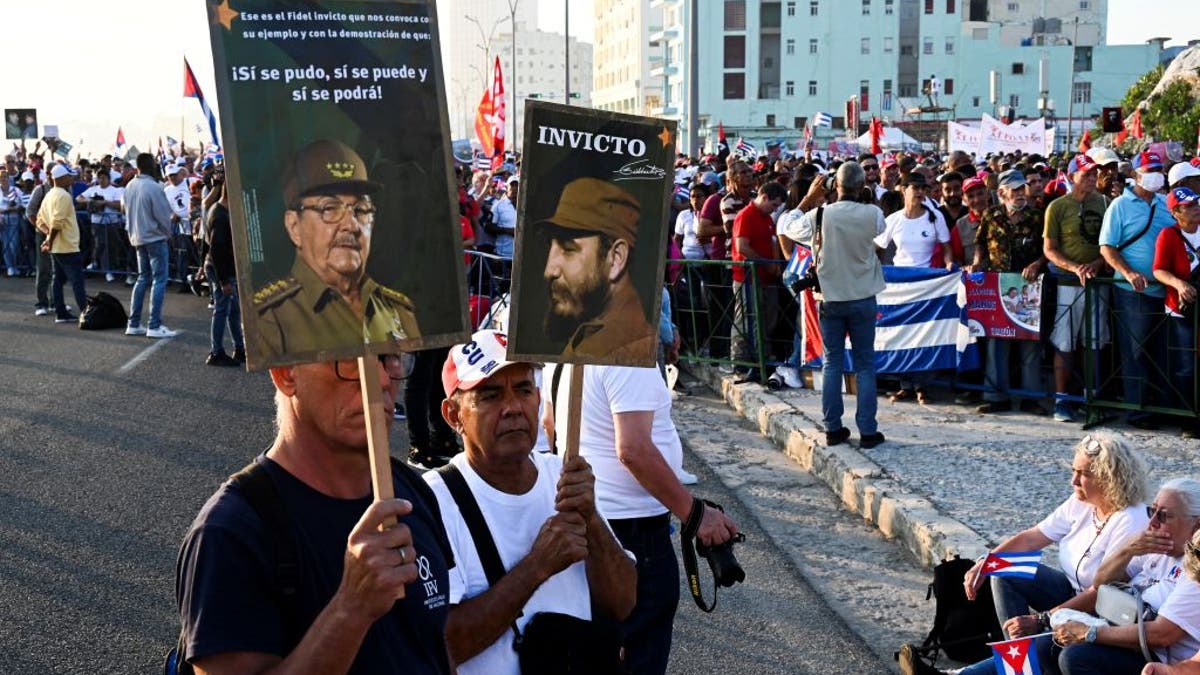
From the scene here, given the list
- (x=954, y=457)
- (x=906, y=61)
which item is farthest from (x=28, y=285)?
(x=906, y=61)

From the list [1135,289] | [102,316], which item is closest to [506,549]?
[1135,289]

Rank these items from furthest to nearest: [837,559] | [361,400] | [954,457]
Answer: [954,457] → [837,559] → [361,400]

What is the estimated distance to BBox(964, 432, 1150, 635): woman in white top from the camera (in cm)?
542

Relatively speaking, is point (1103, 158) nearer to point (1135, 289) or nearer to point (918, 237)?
point (918, 237)

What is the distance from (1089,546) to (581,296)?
3.22 m

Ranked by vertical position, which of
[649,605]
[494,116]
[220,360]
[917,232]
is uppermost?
[494,116]

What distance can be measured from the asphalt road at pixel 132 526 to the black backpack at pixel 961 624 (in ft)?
0.91

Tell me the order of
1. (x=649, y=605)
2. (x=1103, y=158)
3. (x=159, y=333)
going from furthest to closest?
Result: (x=159, y=333) < (x=1103, y=158) < (x=649, y=605)

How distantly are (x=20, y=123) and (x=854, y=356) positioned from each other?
3477 cm

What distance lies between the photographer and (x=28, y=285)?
75.7 ft

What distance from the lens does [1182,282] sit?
945 centimetres

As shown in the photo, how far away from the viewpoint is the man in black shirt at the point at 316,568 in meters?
2.32

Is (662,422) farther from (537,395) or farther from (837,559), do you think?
(837,559)

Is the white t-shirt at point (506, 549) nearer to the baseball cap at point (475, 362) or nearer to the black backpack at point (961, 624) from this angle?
the baseball cap at point (475, 362)
